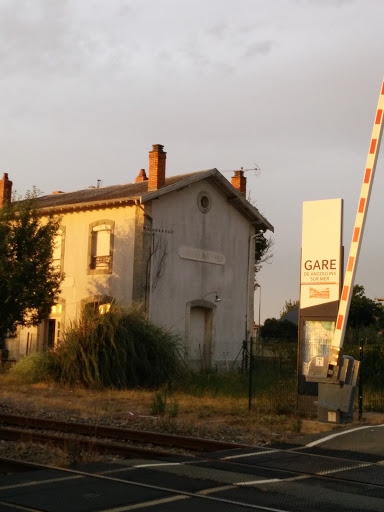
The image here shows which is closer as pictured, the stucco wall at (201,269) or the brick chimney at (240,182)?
the stucco wall at (201,269)

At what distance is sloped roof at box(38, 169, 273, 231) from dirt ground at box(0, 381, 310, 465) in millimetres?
8854

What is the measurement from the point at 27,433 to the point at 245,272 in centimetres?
2108

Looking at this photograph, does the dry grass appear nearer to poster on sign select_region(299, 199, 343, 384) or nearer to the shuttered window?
poster on sign select_region(299, 199, 343, 384)

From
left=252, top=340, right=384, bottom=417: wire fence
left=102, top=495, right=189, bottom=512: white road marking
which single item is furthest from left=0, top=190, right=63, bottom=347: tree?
left=102, top=495, right=189, bottom=512: white road marking

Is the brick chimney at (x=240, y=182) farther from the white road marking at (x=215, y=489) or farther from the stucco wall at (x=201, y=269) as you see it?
the white road marking at (x=215, y=489)

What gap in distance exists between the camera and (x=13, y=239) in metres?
24.7

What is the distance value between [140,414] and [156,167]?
558 inches

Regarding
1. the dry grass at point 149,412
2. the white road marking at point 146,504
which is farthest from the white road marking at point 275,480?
the dry grass at point 149,412

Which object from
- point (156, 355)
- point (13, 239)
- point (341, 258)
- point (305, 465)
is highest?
point (13, 239)

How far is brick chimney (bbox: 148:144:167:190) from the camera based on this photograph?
2856 cm

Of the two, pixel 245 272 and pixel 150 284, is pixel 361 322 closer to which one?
pixel 245 272

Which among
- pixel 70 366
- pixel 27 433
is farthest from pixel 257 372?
pixel 27 433

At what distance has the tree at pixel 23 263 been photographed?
24516 mm

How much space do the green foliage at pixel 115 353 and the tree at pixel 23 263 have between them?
287 cm
